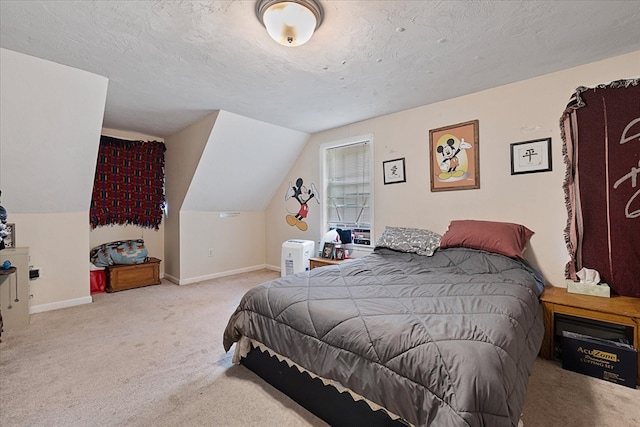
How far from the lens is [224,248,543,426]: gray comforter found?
1058 mm

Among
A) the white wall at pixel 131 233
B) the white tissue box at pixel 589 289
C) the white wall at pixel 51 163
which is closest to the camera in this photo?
the white tissue box at pixel 589 289

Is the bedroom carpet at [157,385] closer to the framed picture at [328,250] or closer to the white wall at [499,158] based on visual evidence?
the white wall at [499,158]

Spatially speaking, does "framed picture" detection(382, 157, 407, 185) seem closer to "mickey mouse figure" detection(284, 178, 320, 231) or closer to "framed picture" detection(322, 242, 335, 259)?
"framed picture" detection(322, 242, 335, 259)

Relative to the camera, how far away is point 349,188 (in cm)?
407

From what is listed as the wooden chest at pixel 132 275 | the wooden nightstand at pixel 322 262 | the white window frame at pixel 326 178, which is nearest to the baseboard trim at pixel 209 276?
the wooden chest at pixel 132 275

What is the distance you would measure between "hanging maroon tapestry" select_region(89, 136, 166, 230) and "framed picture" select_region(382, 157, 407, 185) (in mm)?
3449

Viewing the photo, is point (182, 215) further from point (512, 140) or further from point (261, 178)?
point (512, 140)

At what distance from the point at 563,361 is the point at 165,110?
4.36 metres

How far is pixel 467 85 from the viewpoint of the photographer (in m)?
2.70

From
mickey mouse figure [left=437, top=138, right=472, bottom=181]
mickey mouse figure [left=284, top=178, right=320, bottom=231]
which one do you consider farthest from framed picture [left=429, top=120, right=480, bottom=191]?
mickey mouse figure [left=284, top=178, right=320, bottom=231]

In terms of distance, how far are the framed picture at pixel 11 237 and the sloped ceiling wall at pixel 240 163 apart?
1.72 m

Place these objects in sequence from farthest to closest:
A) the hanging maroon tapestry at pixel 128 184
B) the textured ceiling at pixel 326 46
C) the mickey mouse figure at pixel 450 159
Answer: the hanging maroon tapestry at pixel 128 184 → the mickey mouse figure at pixel 450 159 → the textured ceiling at pixel 326 46

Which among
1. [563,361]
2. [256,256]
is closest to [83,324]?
[256,256]

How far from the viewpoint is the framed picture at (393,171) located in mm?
3434
